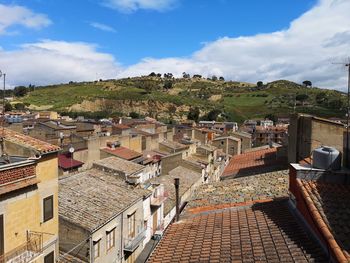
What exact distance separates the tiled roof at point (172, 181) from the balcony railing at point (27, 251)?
53.0ft

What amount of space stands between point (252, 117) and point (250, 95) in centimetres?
2791

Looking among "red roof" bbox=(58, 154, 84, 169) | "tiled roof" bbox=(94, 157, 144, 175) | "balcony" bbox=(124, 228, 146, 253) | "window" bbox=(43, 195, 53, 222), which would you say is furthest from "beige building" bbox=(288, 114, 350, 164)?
Answer: "red roof" bbox=(58, 154, 84, 169)

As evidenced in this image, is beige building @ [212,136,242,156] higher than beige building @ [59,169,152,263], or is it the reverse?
beige building @ [59,169,152,263]

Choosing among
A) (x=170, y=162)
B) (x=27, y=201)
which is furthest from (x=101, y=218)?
(x=170, y=162)

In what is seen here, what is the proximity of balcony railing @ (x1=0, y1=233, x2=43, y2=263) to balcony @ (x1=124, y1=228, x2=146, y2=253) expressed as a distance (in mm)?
7729

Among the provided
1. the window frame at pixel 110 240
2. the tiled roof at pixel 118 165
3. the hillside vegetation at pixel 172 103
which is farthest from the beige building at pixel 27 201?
the hillside vegetation at pixel 172 103

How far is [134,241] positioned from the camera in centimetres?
2141

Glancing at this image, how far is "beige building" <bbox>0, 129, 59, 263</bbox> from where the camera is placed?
1202cm

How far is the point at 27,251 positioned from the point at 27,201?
5.47ft

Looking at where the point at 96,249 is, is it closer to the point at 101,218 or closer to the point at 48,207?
the point at 101,218

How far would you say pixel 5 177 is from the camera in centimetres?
1180

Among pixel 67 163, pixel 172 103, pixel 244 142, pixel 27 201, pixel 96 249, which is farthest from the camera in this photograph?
pixel 172 103

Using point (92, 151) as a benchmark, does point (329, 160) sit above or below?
above

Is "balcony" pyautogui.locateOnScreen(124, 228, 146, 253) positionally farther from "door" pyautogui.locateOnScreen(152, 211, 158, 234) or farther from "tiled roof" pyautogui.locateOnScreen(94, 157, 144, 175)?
"tiled roof" pyautogui.locateOnScreen(94, 157, 144, 175)
